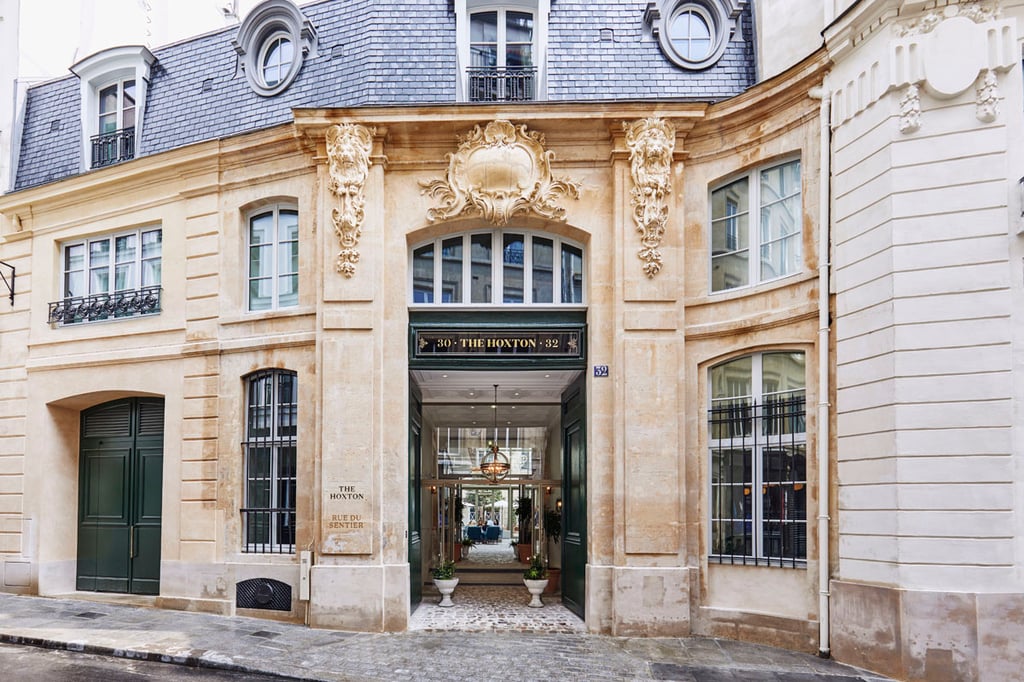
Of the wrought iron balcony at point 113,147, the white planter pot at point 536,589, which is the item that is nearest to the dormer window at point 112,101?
the wrought iron balcony at point 113,147

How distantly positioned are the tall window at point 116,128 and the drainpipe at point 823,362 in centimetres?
1192

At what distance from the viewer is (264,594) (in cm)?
1445

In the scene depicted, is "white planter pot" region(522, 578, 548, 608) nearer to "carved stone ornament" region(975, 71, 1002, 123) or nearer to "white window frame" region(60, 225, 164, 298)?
"white window frame" region(60, 225, 164, 298)

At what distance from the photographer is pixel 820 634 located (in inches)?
466

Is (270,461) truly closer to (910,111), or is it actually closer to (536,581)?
(536,581)

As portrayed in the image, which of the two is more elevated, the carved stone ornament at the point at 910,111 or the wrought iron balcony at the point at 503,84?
the wrought iron balcony at the point at 503,84

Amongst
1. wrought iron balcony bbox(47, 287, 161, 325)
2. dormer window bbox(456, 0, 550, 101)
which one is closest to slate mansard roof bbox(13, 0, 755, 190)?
dormer window bbox(456, 0, 550, 101)

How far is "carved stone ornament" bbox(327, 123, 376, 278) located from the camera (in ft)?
45.8

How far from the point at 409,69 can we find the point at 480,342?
4500 mm

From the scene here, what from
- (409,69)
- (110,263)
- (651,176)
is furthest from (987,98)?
(110,263)

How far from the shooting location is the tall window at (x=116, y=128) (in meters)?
16.9

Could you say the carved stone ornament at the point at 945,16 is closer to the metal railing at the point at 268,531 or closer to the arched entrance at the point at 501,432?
the arched entrance at the point at 501,432

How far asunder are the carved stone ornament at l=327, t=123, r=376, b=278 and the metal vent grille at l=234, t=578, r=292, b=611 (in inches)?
196

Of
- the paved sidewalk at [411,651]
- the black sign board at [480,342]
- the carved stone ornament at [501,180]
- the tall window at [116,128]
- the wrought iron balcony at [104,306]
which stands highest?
the tall window at [116,128]
